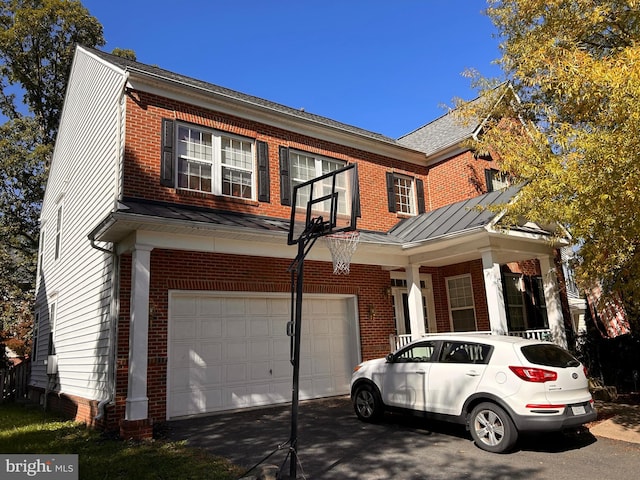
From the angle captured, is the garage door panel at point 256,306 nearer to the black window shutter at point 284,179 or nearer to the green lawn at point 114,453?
the black window shutter at point 284,179

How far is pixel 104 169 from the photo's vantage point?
1013cm

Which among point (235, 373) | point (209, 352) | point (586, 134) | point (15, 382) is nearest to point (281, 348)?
point (235, 373)

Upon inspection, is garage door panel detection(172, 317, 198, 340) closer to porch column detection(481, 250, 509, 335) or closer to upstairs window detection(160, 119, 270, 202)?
upstairs window detection(160, 119, 270, 202)

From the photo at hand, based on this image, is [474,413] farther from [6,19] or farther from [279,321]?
[6,19]

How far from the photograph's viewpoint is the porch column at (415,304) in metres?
11.2

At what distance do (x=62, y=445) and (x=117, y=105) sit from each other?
21.3 feet

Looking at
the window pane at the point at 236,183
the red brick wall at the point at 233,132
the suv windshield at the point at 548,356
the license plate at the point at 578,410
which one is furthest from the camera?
the window pane at the point at 236,183

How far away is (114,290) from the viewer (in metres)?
8.71

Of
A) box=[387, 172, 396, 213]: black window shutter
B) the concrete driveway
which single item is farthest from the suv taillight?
box=[387, 172, 396, 213]: black window shutter

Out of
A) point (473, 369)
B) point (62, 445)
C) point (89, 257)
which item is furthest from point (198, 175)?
point (473, 369)

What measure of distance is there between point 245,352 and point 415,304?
432cm

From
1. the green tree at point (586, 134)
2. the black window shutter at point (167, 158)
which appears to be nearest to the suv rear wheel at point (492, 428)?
the green tree at point (586, 134)

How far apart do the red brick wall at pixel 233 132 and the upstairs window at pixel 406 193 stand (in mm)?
264

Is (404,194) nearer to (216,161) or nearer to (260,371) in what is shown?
(216,161)
